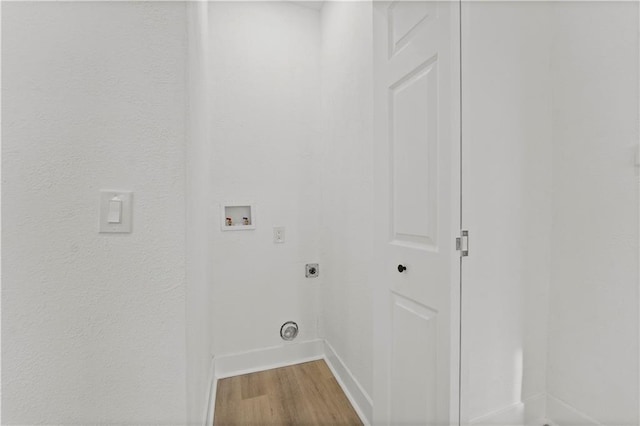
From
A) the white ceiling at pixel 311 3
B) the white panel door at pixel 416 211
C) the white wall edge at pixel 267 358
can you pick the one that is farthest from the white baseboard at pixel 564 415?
the white ceiling at pixel 311 3

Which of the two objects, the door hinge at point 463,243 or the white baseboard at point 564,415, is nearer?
the door hinge at point 463,243

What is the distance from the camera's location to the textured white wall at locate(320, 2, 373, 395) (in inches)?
62.2

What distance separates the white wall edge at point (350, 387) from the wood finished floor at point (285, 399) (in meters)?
0.03

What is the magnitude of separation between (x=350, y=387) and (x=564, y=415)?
3.34 feet

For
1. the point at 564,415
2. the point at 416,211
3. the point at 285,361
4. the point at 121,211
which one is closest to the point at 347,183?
the point at 416,211

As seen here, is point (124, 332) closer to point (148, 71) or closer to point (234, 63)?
point (148, 71)

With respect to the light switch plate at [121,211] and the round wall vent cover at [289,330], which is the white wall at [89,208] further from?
the round wall vent cover at [289,330]

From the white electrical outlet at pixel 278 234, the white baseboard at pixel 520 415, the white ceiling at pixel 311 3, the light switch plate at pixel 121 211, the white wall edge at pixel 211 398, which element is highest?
the white ceiling at pixel 311 3

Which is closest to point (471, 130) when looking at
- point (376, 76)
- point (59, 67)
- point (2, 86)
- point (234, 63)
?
point (376, 76)

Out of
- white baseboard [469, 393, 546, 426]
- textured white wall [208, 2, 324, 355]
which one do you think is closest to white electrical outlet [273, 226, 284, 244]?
textured white wall [208, 2, 324, 355]

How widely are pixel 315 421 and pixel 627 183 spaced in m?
1.75

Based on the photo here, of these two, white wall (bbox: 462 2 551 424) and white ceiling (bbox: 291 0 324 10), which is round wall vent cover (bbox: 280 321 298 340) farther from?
white ceiling (bbox: 291 0 324 10)

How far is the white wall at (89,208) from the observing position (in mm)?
756

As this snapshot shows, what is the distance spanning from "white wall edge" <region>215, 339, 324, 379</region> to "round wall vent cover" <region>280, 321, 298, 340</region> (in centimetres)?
6
